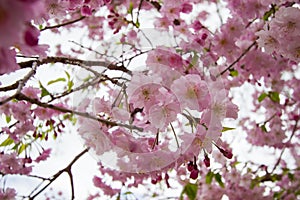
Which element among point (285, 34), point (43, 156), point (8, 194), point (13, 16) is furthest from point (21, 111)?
point (13, 16)

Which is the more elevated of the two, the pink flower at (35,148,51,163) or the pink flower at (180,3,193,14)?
the pink flower at (180,3,193,14)

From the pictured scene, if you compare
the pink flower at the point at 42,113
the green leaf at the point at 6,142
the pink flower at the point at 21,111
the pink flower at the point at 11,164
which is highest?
the pink flower at the point at 42,113

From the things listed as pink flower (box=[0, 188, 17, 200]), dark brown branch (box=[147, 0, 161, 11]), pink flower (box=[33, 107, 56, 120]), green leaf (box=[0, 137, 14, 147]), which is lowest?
pink flower (box=[0, 188, 17, 200])

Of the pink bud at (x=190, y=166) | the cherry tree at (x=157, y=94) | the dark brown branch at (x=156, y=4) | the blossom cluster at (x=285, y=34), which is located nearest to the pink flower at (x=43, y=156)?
the cherry tree at (x=157, y=94)

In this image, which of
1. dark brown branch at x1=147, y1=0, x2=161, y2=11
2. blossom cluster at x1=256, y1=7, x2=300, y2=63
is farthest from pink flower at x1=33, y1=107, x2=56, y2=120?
blossom cluster at x1=256, y1=7, x2=300, y2=63

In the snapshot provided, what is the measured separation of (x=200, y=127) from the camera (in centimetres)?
140

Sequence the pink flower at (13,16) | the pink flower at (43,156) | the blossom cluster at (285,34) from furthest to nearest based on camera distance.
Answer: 1. the pink flower at (43,156)
2. the blossom cluster at (285,34)
3. the pink flower at (13,16)

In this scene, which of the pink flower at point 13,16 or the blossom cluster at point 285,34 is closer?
the pink flower at point 13,16

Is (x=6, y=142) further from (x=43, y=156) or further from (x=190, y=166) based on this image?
(x=190, y=166)

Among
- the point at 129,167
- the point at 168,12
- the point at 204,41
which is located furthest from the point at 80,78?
Answer: the point at 129,167

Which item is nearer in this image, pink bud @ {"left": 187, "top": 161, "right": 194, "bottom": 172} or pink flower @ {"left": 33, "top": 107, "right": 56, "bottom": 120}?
pink bud @ {"left": 187, "top": 161, "right": 194, "bottom": 172}

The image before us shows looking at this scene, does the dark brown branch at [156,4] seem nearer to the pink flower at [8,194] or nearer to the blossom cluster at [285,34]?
the blossom cluster at [285,34]

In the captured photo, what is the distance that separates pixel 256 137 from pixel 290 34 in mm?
2335

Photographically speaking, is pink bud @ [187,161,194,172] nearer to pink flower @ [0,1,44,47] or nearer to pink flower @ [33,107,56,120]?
pink flower @ [0,1,44,47]
